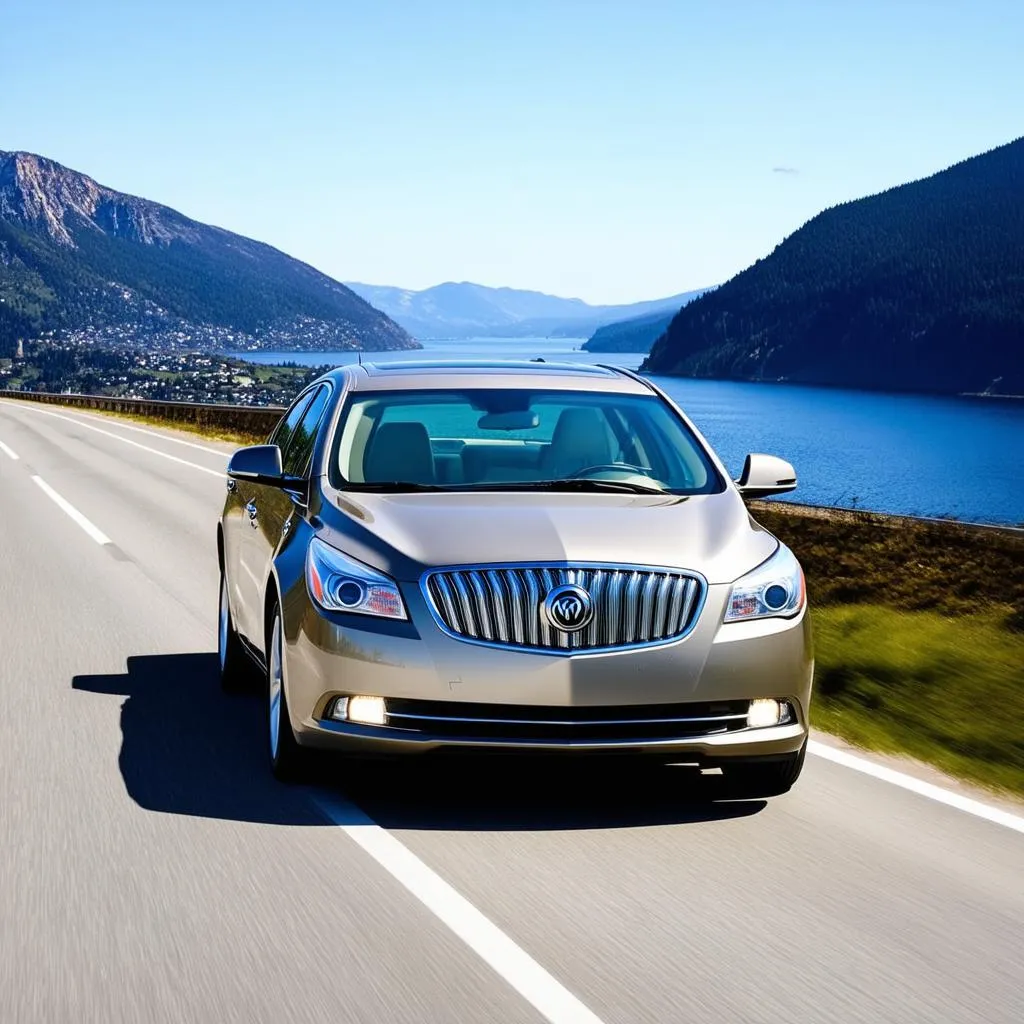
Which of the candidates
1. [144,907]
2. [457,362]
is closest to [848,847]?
[144,907]

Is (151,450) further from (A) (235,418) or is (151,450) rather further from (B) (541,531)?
(B) (541,531)

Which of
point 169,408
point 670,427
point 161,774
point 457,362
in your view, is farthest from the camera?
point 169,408

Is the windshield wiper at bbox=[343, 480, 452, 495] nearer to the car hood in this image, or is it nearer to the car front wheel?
the car hood

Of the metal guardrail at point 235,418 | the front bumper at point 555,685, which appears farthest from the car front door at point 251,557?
the metal guardrail at point 235,418

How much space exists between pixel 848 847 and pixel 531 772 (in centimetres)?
149

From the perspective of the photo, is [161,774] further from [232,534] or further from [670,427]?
[670,427]

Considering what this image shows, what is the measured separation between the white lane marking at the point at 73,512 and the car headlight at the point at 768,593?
1062cm

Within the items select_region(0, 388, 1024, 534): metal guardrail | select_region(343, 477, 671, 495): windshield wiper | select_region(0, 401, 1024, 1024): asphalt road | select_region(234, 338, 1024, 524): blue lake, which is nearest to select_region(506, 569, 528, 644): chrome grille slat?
select_region(0, 401, 1024, 1024): asphalt road

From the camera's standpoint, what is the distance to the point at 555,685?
17.0 ft

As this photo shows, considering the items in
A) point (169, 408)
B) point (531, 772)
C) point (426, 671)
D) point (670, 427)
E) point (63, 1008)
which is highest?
point (670, 427)

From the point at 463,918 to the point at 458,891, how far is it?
0.27 meters

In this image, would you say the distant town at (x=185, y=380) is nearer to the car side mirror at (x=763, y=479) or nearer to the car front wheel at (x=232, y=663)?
the car front wheel at (x=232, y=663)

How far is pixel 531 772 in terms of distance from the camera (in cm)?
634

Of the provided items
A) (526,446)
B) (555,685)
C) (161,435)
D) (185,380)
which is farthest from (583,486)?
(185,380)
